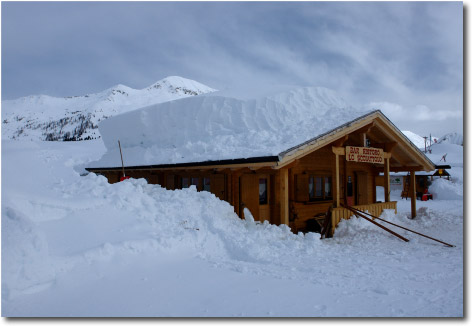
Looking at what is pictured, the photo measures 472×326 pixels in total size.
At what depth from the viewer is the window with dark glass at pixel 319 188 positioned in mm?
12623

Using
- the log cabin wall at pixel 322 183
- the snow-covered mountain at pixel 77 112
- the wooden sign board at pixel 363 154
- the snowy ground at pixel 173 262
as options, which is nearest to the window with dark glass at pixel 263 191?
the log cabin wall at pixel 322 183

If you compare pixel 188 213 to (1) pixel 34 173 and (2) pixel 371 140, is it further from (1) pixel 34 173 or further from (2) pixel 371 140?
(2) pixel 371 140

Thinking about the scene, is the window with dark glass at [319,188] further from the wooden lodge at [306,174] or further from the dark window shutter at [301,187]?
the dark window shutter at [301,187]

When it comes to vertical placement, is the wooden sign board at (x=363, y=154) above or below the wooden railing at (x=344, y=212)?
above

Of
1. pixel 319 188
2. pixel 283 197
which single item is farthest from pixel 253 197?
pixel 319 188

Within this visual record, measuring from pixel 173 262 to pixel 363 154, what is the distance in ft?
26.1

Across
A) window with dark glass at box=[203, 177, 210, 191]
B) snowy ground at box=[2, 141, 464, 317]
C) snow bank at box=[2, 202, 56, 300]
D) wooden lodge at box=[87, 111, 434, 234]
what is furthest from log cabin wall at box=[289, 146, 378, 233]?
snow bank at box=[2, 202, 56, 300]

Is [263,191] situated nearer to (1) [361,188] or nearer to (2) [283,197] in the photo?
(2) [283,197]

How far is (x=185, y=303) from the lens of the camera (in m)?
4.30

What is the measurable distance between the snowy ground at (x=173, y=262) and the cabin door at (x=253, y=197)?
2.04 m

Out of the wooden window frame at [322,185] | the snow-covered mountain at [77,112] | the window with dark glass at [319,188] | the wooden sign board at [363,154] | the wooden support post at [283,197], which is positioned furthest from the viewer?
the snow-covered mountain at [77,112]

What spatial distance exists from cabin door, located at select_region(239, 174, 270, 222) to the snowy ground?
2041 millimetres

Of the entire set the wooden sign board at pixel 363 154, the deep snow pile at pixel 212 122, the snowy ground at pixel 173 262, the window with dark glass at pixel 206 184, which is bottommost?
the snowy ground at pixel 173 262

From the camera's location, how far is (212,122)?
49.3 ft
